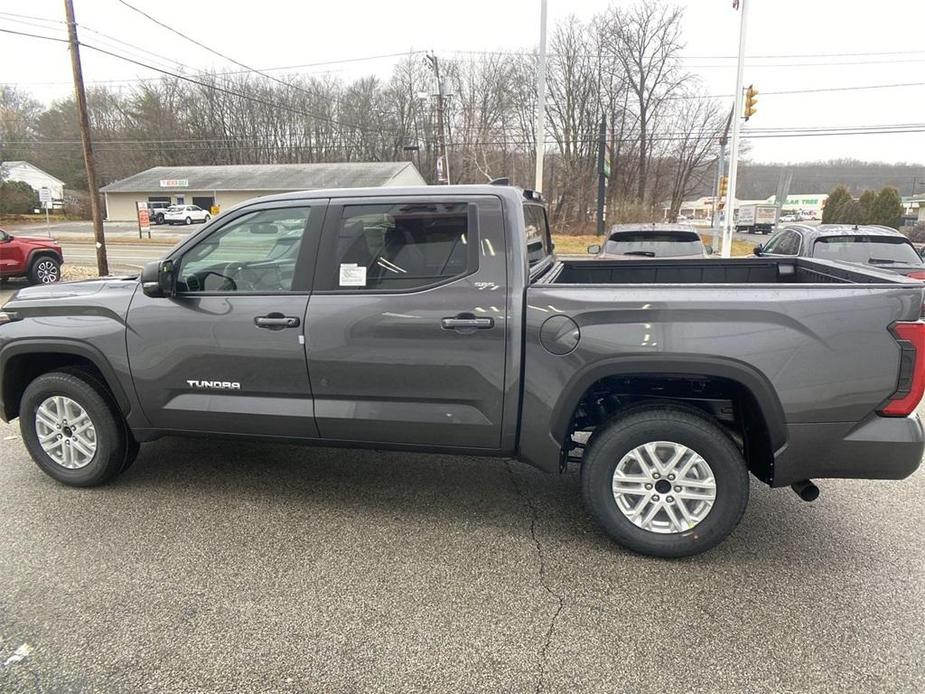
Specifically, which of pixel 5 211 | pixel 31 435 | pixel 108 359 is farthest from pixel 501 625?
pixel 5 211

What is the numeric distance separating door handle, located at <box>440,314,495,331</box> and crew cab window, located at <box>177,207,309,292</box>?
1.01 metres

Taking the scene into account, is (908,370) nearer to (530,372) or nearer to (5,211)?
(530,372)

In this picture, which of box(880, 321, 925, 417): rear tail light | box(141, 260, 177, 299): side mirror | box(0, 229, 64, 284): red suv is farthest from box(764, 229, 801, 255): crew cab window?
box(0, 229, 64, 284): red suv

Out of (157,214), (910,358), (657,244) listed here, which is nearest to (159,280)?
(910,358)

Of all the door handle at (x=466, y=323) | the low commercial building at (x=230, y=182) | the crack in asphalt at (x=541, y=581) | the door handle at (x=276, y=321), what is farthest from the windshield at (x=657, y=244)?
the low commercial building at (x=230, y=182)

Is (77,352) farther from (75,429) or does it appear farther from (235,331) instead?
(235,331)

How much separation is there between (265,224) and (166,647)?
2.30 meters

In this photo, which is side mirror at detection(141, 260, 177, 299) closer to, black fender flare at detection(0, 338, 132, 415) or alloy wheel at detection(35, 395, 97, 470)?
black fender flare at detection(0, 338, 132, 415)

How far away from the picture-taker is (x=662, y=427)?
3.08 metres

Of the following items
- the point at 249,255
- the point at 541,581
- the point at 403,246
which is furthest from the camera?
the point at 249,255

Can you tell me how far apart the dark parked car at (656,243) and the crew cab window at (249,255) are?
555cm

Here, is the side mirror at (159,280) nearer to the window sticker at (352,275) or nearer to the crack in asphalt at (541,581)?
the window sticker at (352,275)

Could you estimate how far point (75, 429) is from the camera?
3973 millimetres

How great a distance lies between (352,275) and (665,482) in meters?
2.04
